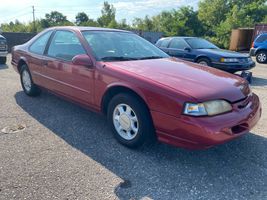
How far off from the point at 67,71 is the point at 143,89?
1.57 m

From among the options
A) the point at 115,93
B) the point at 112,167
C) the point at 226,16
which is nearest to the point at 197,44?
the point at 115,93

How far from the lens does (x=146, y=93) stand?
10.1 feet

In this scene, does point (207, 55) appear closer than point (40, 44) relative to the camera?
No

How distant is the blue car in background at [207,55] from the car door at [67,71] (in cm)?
536

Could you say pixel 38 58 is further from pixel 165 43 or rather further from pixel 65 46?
pixel 165 43

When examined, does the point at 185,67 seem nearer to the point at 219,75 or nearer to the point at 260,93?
the point at 219,75

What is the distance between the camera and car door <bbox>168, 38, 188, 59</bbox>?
939cm

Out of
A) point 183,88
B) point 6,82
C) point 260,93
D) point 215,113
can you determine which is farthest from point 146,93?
point 6,82

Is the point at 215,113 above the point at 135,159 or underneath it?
above

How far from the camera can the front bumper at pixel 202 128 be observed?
2762mm

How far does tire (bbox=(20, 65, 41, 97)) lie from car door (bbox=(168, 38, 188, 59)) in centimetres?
535

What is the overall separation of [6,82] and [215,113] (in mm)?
6119

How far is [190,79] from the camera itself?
325 centimetres

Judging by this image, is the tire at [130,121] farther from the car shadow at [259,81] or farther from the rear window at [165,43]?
the rear window at [165,43]
